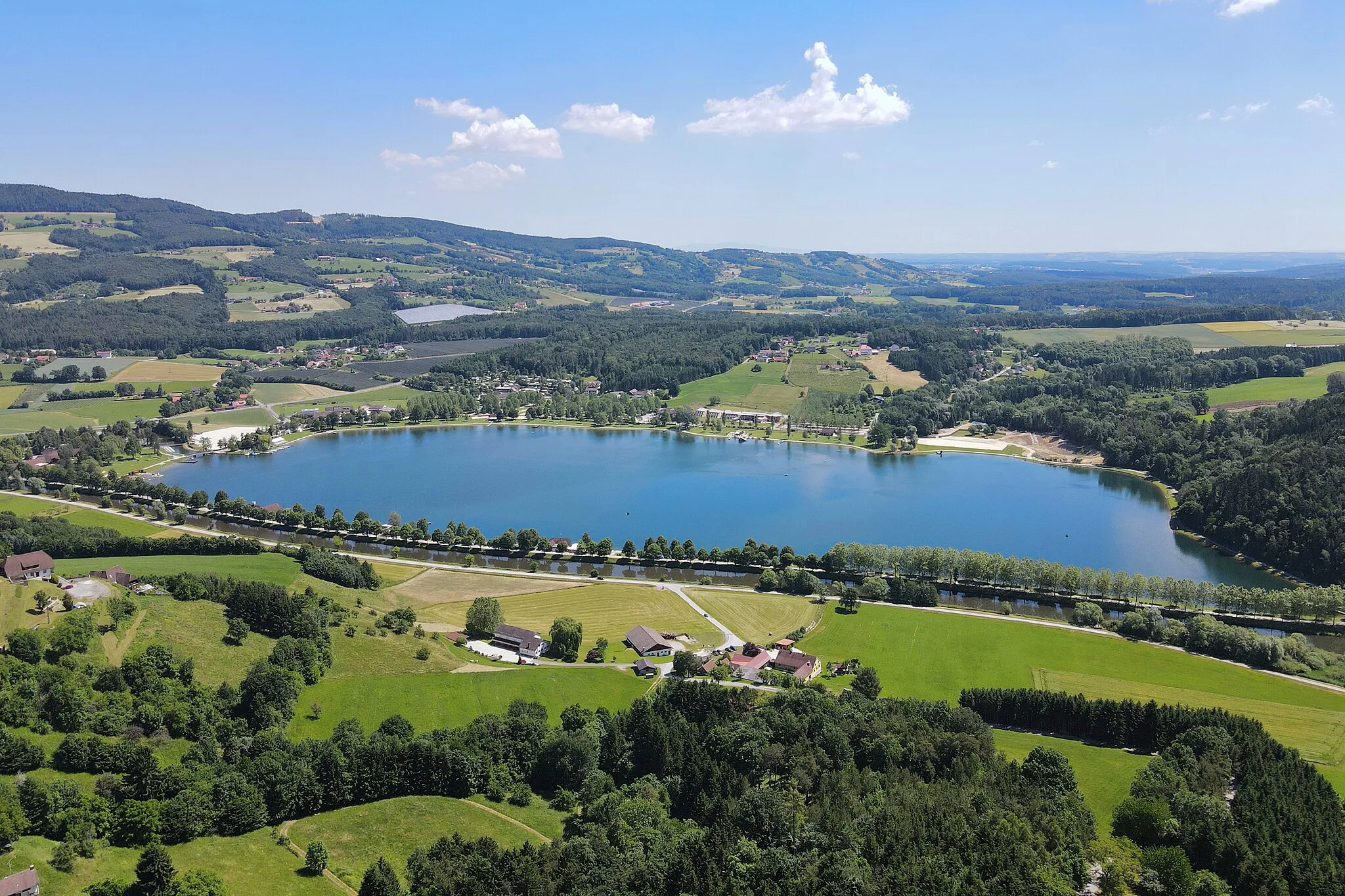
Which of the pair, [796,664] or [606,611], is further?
[606,611]

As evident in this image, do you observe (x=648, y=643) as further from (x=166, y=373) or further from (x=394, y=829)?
(x=166, y=373)

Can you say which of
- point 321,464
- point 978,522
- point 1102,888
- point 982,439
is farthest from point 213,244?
point 1102,888

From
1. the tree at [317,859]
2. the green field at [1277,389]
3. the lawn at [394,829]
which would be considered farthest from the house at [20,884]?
the green field at [1277,389]

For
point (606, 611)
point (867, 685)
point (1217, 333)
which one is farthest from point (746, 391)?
point (867, 685)

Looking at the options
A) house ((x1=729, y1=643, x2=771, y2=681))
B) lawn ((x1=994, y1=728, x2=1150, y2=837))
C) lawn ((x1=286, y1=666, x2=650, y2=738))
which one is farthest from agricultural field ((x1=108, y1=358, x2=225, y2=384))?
→ lawn ((x1=994, y1=728, x2=1150, y2=837))

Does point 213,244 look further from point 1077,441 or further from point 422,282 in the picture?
point 1077,441

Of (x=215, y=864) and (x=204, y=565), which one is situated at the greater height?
(x=215, y=864)

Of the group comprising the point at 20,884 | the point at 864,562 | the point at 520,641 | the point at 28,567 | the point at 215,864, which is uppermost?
the point at 28,567
